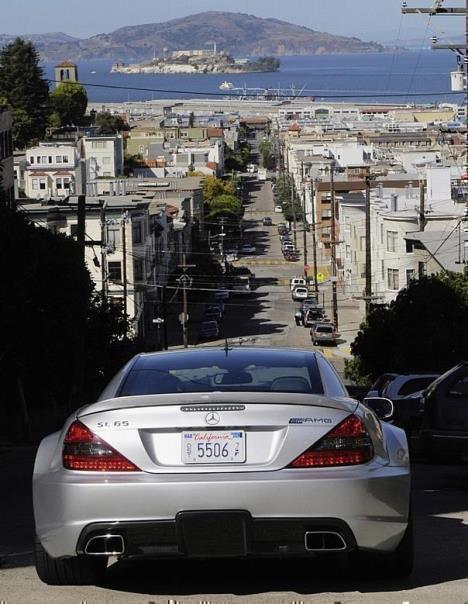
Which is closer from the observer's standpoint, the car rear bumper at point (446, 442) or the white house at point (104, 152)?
the car rear bumper at point (446, 442)

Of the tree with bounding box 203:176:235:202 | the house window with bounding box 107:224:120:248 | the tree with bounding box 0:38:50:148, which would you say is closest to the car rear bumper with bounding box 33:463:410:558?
the house window with bounding box 107:224:120:248

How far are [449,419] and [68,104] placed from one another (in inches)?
5628

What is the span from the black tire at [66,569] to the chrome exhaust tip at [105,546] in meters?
0.28

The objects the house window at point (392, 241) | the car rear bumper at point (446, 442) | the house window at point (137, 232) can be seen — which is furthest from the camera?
the house window at point (137, 232)

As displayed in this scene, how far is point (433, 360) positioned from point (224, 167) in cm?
14931

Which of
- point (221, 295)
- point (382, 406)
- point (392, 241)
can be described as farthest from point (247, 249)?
point (382, 406)

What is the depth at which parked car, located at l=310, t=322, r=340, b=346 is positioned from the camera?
6500cm

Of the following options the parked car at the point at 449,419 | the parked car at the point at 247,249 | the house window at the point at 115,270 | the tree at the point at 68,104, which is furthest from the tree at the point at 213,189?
the parked car at the point at 449,419

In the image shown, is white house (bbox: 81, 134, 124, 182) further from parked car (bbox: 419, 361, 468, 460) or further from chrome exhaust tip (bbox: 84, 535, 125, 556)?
chrome exhaust tip (bbox: 84, 535, 125, 556)

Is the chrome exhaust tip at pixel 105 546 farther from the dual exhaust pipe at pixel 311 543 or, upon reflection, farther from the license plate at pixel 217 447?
the license plate at pixel 217 447

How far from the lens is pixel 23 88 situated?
132125 millimetres

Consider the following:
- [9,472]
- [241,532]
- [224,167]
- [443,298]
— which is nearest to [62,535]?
[241,532]

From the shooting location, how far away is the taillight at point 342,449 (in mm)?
7273

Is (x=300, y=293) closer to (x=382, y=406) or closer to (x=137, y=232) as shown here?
(x=137, y=232)
